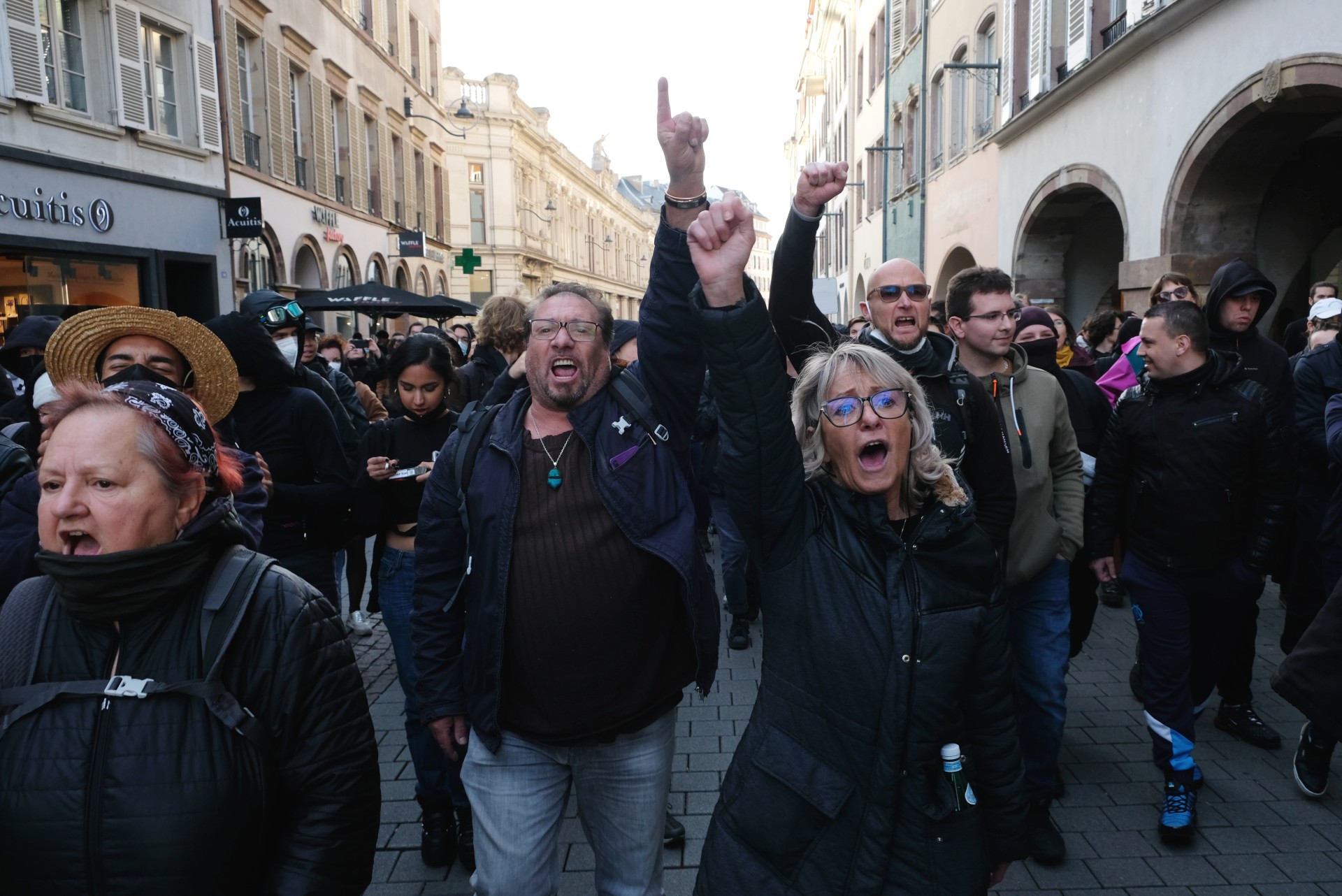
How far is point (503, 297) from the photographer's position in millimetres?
5586

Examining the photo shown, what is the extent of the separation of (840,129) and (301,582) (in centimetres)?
3980

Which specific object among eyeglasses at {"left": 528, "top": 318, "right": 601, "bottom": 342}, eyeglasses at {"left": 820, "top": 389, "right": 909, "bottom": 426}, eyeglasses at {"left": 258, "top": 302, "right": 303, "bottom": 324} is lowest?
eyeglasses at {"left": 820, "top": 389, "right": 909, "bottom": 426}

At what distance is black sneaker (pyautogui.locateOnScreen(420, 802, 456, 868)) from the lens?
3732 mm

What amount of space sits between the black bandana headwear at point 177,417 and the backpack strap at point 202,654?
0.71 ft

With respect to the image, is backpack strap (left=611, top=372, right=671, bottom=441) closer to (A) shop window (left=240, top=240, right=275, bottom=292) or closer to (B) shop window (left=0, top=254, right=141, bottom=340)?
(B) shop window (left=0, top=254, right=141, bottom=340)

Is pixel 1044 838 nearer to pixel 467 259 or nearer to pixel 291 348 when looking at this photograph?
pixel 291 348

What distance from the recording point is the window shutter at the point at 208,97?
16.2 metres

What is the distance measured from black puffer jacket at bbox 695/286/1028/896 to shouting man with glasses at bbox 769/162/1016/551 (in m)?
1.05

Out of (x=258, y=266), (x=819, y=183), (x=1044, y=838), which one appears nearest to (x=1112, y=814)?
(x=1044, y=838)

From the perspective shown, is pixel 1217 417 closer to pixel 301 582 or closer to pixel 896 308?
pixel 896 308

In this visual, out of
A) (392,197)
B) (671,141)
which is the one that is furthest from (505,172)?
(671,141)

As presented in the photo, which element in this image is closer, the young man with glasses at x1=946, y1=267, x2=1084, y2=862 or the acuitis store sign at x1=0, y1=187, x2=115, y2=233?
the young man with glasses at x1=946, y1=267, x2=1084, y2=862

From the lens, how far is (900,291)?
3.60 m

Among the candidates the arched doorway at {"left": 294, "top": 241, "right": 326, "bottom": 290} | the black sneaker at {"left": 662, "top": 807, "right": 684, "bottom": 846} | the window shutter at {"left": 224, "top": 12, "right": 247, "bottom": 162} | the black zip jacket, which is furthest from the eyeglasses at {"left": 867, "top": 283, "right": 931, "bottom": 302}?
the arched doorway at {"left": 294, "top": 241, "right": 326, "bottom": 290}
